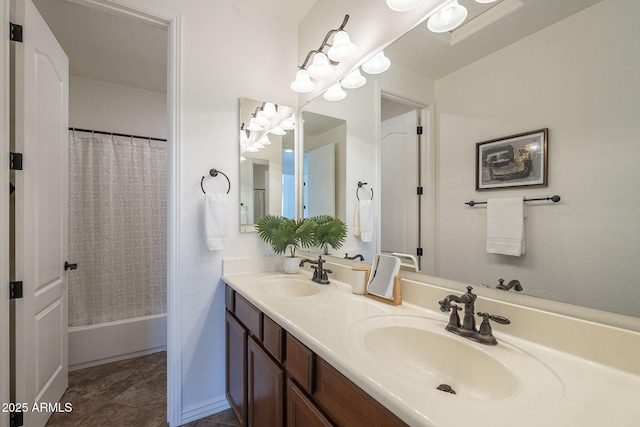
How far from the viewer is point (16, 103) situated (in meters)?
1.35

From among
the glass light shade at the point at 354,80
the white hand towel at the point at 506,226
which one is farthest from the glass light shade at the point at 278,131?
the white hand towel at the point at 506,226

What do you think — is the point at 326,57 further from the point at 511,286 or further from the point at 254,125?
the point at 511,286

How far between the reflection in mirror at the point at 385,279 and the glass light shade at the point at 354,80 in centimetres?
97

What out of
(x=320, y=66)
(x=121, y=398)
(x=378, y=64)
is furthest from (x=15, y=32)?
(x=121, y=398)

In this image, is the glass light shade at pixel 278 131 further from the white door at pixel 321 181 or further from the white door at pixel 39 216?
the white door at pixel 39 216

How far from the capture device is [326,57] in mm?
1703

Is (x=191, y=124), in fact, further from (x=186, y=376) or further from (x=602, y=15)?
(x=602, y=15)

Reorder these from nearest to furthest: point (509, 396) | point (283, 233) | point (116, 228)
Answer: point (509, 396), point (283, 233), point (116, 228)

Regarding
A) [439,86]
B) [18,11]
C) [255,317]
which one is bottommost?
[255,317]

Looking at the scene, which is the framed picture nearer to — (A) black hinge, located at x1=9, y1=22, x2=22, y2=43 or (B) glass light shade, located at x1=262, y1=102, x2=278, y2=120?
(B) glass light shade, located at x1=262, y1=102, x2=278, y2=120

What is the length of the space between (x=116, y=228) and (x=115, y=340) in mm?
981

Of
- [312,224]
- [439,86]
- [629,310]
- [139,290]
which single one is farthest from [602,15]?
[139,290]

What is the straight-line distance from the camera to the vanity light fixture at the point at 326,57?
1.53 m

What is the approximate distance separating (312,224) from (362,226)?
0.38 m
